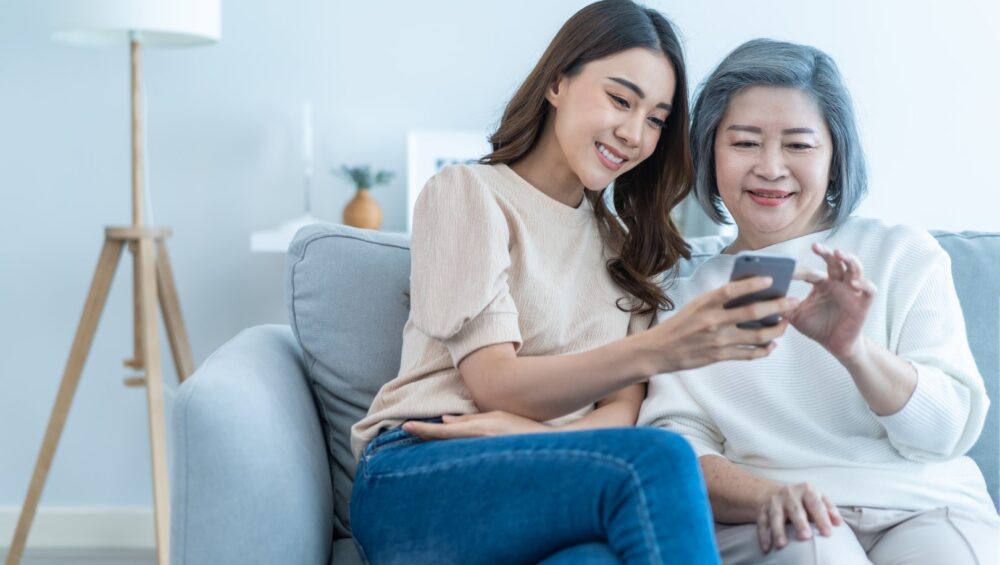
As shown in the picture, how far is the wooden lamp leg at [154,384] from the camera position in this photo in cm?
248

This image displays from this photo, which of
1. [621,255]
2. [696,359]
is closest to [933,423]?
[696,359]

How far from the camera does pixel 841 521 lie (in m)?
1.26

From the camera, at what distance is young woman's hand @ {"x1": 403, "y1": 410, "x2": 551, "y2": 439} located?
4.42ft

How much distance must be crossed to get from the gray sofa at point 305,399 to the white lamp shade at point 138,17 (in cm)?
98

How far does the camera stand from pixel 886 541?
1325mm

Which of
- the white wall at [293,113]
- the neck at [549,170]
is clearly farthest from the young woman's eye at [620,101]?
the white wall at [293,113]

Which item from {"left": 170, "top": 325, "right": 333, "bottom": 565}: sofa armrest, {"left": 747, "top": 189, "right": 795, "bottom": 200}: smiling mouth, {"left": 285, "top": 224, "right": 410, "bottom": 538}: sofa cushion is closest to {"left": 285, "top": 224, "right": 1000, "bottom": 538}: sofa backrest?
{"left": 285, "top": 224, "right": 410, "bottom": 538}: sofa cushion

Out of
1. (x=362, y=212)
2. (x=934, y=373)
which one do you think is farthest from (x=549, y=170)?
(x=362, y=212)

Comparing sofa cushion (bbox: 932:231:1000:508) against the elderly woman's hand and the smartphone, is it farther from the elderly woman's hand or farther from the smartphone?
the smartphone

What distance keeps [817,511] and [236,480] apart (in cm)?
70

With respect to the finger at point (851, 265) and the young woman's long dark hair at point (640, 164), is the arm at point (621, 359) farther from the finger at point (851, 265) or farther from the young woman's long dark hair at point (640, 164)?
the young woman's long dark hair at point (640, 164)

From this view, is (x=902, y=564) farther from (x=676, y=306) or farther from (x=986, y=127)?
(x=986, y=127)

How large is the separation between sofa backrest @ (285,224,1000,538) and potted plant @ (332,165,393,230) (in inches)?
39.0

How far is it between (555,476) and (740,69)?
28.3 inches
